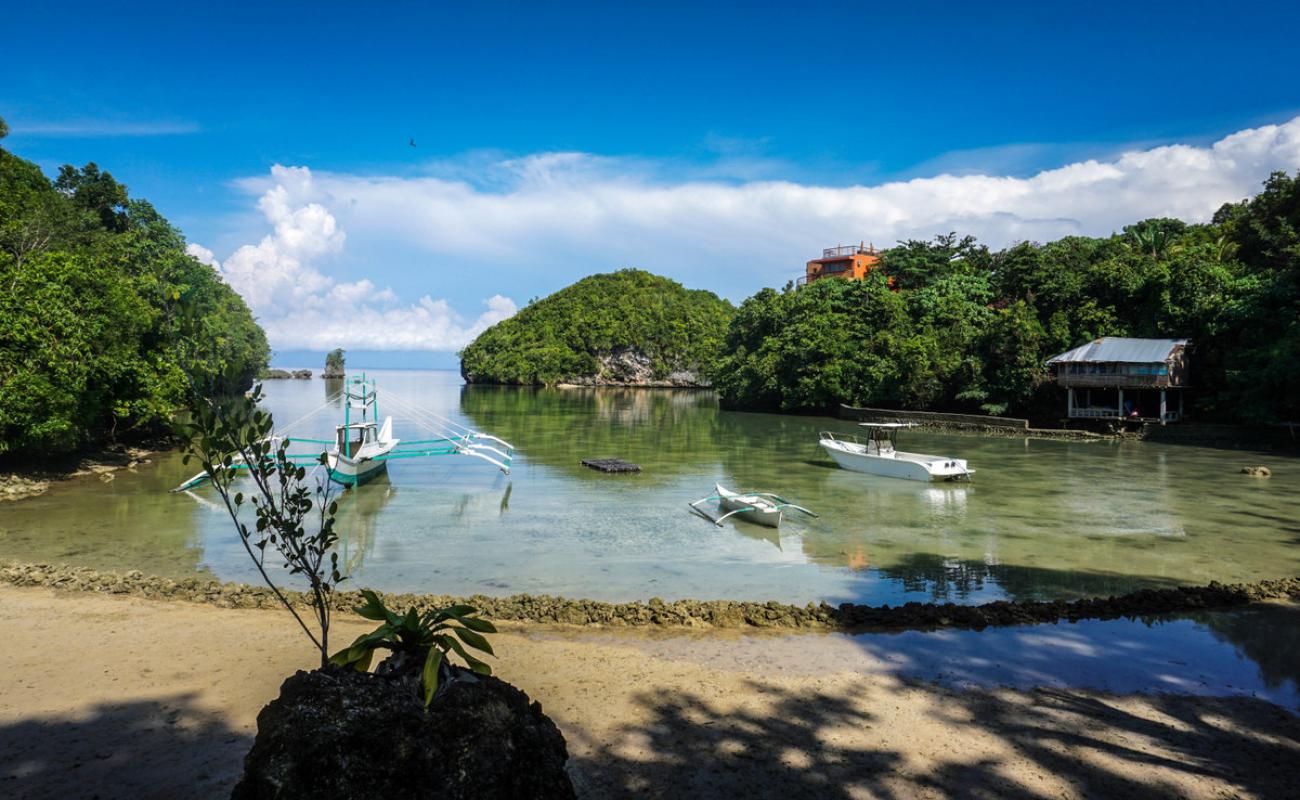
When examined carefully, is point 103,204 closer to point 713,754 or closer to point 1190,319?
point 713,754

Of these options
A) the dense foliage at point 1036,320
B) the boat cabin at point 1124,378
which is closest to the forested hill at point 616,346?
the dense foliage at point 1036,320

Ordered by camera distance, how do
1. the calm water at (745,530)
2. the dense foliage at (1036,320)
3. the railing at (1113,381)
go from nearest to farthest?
the calm water at (745,530)
the dense foliage at (1036,320)
the railing at (1113,381)

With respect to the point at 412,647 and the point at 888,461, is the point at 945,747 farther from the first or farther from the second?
the point at 888,461

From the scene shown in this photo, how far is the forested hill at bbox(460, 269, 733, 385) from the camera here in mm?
113938

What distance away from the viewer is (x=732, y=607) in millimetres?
10422

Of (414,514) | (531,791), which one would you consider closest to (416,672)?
(531,791)

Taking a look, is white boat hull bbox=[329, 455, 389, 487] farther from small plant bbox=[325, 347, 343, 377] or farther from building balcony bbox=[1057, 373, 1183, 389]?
small plant bbox=[325, 347, 343, 377]

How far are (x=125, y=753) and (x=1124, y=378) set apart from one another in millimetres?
44483

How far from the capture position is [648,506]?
20500mm

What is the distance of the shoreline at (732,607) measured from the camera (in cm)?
994

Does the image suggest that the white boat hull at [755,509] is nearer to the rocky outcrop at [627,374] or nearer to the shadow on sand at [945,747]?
the shadow on sand at [945,747]

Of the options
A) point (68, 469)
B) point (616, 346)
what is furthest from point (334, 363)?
point (68, 469)

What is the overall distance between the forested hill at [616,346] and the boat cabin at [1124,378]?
6973 cm

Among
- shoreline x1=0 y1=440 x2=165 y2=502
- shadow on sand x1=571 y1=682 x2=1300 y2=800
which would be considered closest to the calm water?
shoreline x1=0 y1=440 x2=165 y2=502
